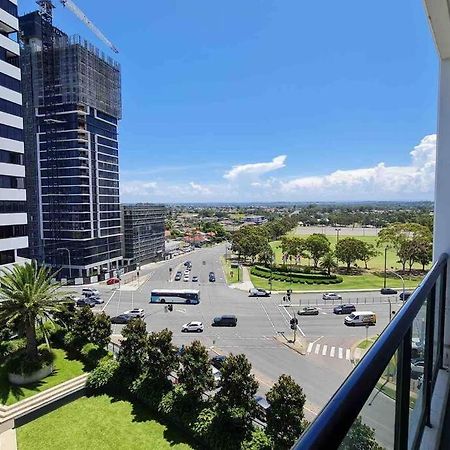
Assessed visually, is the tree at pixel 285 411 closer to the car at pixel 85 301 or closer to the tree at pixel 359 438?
the tree at pixel 359 438

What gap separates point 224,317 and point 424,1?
1917 cm

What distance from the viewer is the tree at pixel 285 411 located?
8.00m

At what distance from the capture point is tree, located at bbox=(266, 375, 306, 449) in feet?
26.2

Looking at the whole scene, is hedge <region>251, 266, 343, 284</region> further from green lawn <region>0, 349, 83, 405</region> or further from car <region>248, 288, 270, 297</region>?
green lawn <region>0, 349, 83, 405</region>

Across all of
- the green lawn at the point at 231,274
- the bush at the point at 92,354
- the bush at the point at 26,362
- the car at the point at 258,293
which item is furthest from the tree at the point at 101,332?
the green lawn at the point at 231,274

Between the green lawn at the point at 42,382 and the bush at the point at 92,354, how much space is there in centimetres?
27

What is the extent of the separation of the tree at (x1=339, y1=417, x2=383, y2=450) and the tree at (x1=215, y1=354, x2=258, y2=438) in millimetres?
8619

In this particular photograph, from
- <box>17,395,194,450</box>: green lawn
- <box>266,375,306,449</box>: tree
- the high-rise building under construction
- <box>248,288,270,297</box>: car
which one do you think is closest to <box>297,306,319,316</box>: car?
<box>248,288,270,297</box>: car

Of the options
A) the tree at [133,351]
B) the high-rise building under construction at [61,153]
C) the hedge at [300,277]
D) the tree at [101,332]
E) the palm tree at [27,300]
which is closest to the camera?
the tree at [133,351]

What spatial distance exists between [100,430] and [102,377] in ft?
7.60

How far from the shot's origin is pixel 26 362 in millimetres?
11914

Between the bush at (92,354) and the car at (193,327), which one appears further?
the car at (193,327)

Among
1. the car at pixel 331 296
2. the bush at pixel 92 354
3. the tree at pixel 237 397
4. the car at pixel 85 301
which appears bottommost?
the car at pixel 85 301

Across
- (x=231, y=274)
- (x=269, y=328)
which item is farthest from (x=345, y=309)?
(x=231, y=274)
